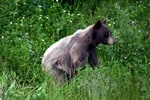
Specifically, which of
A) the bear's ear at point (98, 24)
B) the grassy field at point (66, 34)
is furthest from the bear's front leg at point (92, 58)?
the bear's ear at point (98, 24)

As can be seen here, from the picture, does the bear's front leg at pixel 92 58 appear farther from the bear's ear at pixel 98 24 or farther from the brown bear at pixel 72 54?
the bear's ear at pixel 98 24

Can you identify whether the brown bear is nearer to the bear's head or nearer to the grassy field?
the bear's head

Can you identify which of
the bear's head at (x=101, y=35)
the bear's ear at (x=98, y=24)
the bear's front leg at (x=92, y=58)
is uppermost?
the bear's ear at (x=98, y=24)

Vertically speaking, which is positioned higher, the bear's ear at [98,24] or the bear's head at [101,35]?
the bear's ear at [98,24]

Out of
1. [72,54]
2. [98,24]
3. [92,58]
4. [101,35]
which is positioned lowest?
[92,58]

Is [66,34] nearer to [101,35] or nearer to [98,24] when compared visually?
[101,35]

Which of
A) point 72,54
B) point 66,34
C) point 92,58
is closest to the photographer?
point 72,54

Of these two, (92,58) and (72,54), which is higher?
(72,54)

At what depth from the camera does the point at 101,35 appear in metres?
10.2

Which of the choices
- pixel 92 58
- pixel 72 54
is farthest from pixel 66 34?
pixel 72 54

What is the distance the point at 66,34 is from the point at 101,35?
64.6 inches

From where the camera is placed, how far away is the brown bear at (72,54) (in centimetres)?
965

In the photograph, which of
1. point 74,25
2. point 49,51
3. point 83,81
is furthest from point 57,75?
point 74,25

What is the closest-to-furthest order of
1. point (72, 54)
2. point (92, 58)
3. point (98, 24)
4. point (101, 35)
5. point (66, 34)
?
point (72, 54) → point (92, 58) → point (98, 24) → point (101, 35) → point (66, 34)
